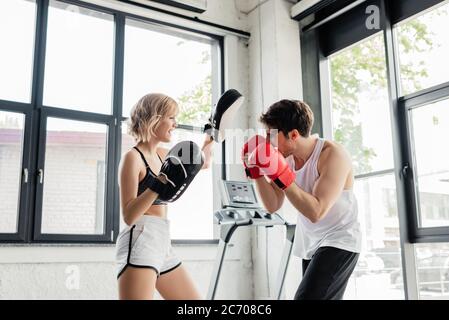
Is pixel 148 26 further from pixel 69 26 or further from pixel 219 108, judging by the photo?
pixel 219 108

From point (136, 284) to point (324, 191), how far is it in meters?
0.92

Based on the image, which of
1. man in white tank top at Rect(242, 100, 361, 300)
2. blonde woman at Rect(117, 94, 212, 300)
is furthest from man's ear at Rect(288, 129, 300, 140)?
blonde woman at Rect(117, 94, 212, 300)

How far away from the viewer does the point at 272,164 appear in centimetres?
213

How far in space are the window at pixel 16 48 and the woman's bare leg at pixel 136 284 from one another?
7.26 feet

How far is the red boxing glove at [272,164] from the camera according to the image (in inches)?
83.0

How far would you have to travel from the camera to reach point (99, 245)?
386 cm

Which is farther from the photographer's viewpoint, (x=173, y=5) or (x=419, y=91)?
(x=173, y=5)

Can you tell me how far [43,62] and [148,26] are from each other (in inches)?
44.7

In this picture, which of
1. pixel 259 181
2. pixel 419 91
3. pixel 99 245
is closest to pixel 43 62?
pixel 99 245

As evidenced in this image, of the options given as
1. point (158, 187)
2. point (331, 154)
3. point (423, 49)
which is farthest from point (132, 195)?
point (423, 49)

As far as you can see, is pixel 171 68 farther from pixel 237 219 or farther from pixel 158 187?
pixel 158 187

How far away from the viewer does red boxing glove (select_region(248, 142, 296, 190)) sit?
211 centimetres

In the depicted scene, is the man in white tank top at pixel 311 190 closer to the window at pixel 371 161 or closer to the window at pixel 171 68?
the window at pixel 371 161

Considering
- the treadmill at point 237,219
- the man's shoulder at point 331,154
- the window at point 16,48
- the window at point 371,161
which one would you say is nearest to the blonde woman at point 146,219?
the man's shoulder at point 331,154
